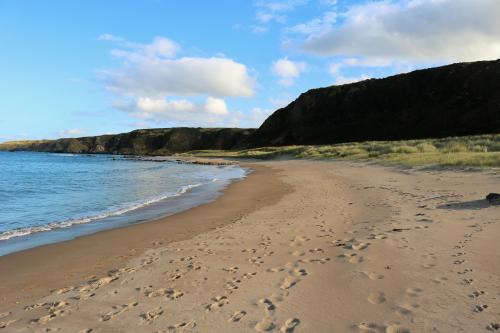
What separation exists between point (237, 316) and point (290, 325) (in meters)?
0.70

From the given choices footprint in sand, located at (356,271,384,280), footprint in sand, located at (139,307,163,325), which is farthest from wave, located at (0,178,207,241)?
footprint in sand, located at (356,271,384,280)

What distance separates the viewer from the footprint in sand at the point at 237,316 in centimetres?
496

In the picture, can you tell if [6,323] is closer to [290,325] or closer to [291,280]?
[290,325]

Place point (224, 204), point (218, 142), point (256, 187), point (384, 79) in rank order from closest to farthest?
point (224, 204) < point (256, 187) < point (384, 79) < point (218, 142)

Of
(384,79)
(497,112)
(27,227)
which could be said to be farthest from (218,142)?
(27,227)

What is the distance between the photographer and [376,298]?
538 centimetres

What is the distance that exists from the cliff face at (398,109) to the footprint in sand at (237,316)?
74.8 meters

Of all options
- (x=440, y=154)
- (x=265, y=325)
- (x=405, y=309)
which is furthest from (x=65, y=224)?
(x=440, y=154)

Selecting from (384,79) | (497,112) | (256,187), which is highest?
(384,79)

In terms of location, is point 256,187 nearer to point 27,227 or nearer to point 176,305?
point 27,227

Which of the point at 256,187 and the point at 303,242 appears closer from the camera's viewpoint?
the point at 303,242

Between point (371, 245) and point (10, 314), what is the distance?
606cm

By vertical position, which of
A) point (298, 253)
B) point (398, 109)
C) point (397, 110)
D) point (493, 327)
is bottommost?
point (298, 253)

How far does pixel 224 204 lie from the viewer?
16.4 m
